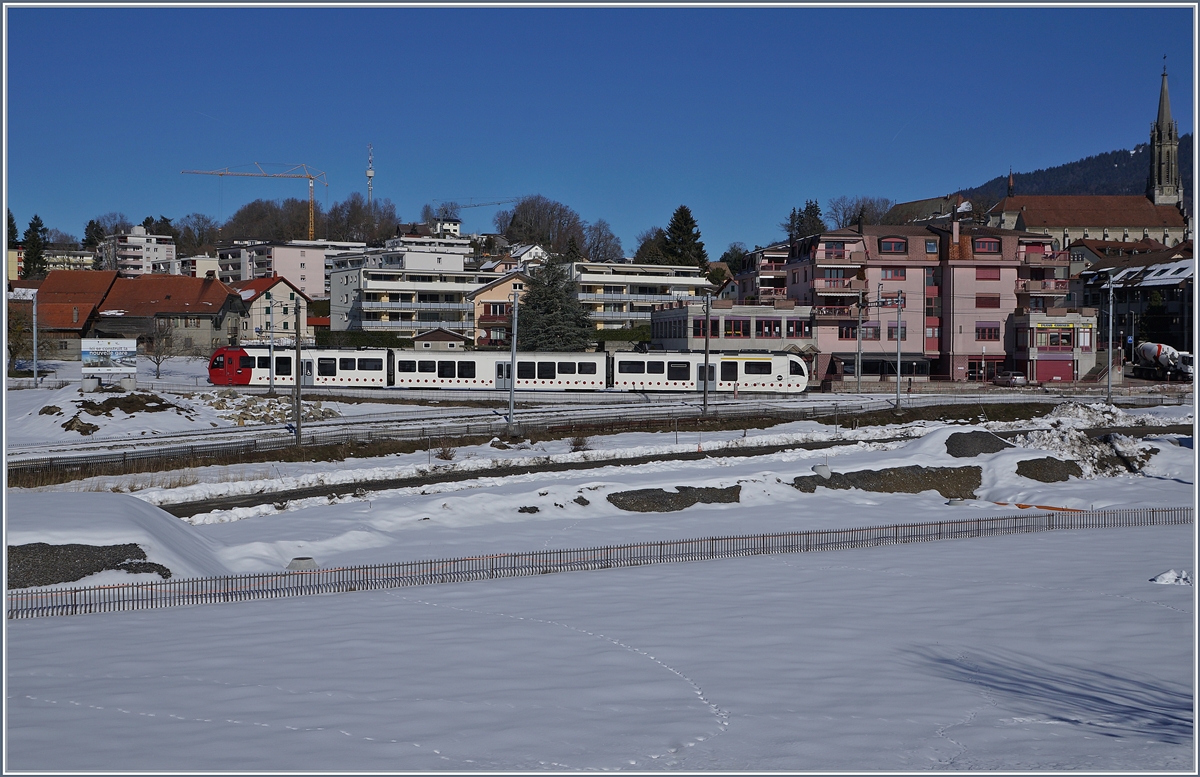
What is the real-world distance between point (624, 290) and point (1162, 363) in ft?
160

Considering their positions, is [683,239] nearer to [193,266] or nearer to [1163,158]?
[193,266]

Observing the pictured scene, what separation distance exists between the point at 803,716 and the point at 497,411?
40.2 meters

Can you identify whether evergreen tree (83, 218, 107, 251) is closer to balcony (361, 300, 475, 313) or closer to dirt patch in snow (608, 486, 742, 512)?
balcony (361, 300, 475, 313)

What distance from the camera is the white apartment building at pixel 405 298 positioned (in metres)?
100

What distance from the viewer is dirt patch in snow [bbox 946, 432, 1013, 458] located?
42.6 metres

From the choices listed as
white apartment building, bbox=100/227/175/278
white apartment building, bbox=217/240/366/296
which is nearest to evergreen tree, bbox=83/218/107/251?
white apartment building, bbox=100/227/175/278

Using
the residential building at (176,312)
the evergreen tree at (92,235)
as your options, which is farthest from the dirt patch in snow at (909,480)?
the evergreen tree at (92,235)

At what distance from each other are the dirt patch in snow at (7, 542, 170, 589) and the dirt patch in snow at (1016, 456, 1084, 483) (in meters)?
32.8

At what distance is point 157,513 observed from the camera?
27875mm

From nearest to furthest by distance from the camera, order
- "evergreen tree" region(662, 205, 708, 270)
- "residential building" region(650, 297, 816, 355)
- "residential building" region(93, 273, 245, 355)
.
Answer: "residential building" region(650, 297, 816, 355), "residential building" region(93, 273, 245, 355), "evergreen tree" region(662, 205, 708, 270)

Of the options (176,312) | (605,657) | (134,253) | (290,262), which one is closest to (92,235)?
(134,253)

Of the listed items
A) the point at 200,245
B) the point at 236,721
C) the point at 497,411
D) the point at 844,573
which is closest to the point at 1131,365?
the point at 497,411

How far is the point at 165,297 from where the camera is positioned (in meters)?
92.4

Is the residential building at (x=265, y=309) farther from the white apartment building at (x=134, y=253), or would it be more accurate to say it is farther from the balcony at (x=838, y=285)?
the white apartment building at (x=134, y=253)
